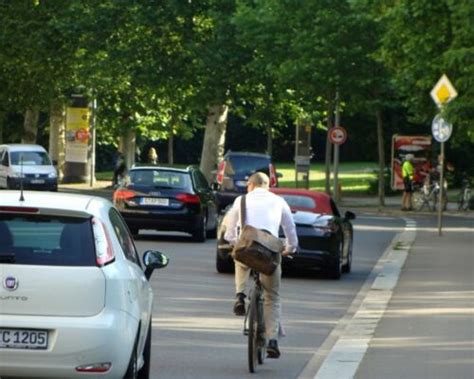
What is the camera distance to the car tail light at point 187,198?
3033cm

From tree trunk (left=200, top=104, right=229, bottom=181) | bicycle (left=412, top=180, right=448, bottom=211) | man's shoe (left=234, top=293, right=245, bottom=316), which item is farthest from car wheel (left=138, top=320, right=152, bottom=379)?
tree trunk (left=200, top=104, right=229, bottom=181)

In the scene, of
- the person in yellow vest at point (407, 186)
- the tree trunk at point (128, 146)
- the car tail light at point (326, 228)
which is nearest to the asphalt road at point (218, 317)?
the car tail light at point (326, 228)

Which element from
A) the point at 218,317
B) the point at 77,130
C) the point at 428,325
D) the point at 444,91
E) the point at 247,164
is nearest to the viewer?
the point at 428,325

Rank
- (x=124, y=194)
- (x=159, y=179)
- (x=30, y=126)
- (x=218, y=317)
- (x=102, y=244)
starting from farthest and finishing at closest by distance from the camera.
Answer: (x=30, y=126)
(x=159, y=179)
(x=124, y=194)
(x=218, y=317)
(x=102, y=244)

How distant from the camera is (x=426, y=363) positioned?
13109 millimetres

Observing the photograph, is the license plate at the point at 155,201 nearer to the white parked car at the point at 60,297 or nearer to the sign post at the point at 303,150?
the white parked car at the point at 60,297

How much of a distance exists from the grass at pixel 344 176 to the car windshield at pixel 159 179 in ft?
111

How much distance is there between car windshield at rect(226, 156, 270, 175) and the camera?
147 ft

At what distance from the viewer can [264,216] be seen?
1305cm

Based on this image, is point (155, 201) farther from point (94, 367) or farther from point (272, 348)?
point (94, 367)

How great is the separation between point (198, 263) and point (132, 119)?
45980 mm

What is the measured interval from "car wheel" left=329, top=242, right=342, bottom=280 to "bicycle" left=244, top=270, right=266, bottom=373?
9871mm

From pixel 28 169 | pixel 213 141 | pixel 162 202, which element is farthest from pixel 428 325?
pixel 213 141

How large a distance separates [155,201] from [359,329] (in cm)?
1454
